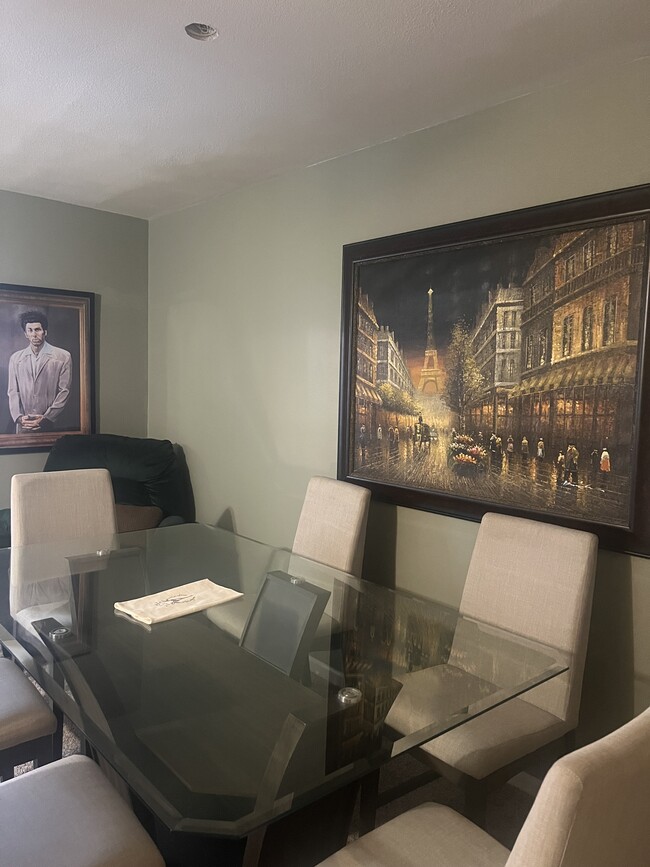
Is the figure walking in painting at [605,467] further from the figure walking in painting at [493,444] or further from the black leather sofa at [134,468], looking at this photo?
the black leather sofa at [134,468]

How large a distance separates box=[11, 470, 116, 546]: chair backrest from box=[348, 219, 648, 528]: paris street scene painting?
1.15 metres

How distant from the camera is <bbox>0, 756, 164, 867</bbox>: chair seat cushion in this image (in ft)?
4.44

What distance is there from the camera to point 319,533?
9.27 ft

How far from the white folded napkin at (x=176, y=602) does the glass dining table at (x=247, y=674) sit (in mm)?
28

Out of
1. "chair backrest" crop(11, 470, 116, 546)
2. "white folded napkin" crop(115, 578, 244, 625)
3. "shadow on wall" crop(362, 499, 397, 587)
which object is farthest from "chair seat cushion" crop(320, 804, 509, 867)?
"chair backrest" crop(11, 470, 116, 546)

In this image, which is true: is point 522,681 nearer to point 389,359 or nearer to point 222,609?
point 222,609

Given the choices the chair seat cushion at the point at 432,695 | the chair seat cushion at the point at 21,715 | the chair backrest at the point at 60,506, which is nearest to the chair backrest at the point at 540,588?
the chair seat cushion at the point at 432,695

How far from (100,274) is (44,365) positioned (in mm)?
682

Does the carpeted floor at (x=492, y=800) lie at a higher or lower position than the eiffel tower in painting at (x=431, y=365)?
lower

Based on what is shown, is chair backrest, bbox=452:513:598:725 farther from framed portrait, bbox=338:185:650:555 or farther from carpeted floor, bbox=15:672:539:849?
carpeted floor, bbox=15:672:539:849

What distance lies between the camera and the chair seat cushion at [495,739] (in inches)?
71.2

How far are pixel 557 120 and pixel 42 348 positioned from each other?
3096 millimetres

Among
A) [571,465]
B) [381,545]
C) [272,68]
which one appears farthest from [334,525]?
Result: [272,68]

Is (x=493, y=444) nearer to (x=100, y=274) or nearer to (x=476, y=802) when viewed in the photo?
(x=476, y=802)
